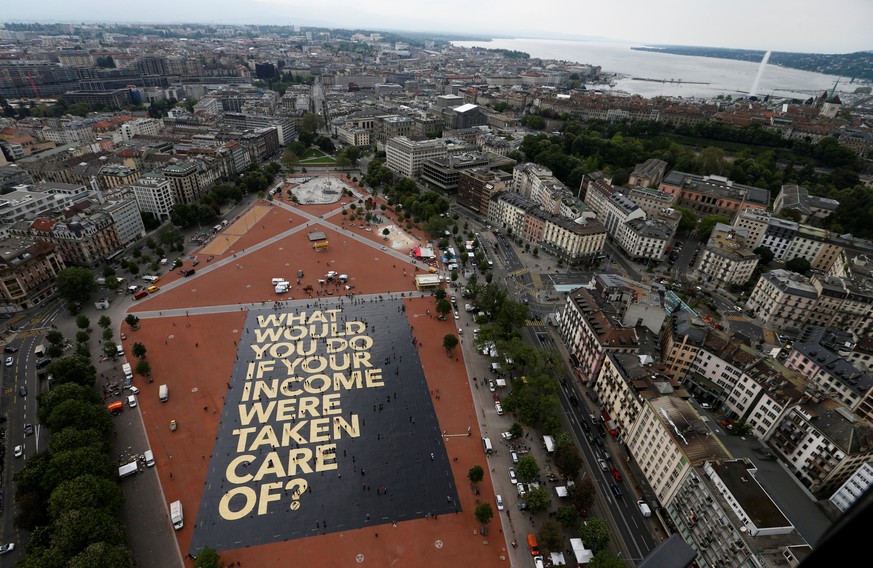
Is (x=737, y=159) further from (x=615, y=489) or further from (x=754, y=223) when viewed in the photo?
(x=615, y=489)

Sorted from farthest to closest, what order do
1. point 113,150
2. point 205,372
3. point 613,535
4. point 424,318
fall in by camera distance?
point 113,150
point 424,318
point 205,372
point 613,535

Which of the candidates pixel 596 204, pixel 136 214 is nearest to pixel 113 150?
pixel 136 214

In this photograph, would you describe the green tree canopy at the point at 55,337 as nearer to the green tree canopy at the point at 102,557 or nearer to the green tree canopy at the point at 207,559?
the green tree canopy at the point at 102,557

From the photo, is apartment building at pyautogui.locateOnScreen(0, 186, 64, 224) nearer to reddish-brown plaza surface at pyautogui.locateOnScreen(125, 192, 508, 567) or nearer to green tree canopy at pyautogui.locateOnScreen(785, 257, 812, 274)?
reddish-brown plaza surface at pyautogui.locateOnScreen(125, 192, 508, 567)

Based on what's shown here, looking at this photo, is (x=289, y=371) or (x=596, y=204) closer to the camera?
(x=289, y=371)

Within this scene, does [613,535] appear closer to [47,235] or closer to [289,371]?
[289,371]

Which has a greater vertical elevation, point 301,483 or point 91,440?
point 91,440

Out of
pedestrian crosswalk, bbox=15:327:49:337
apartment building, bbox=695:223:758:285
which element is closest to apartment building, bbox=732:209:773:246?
apartment building, bbox=695:223:758:285
